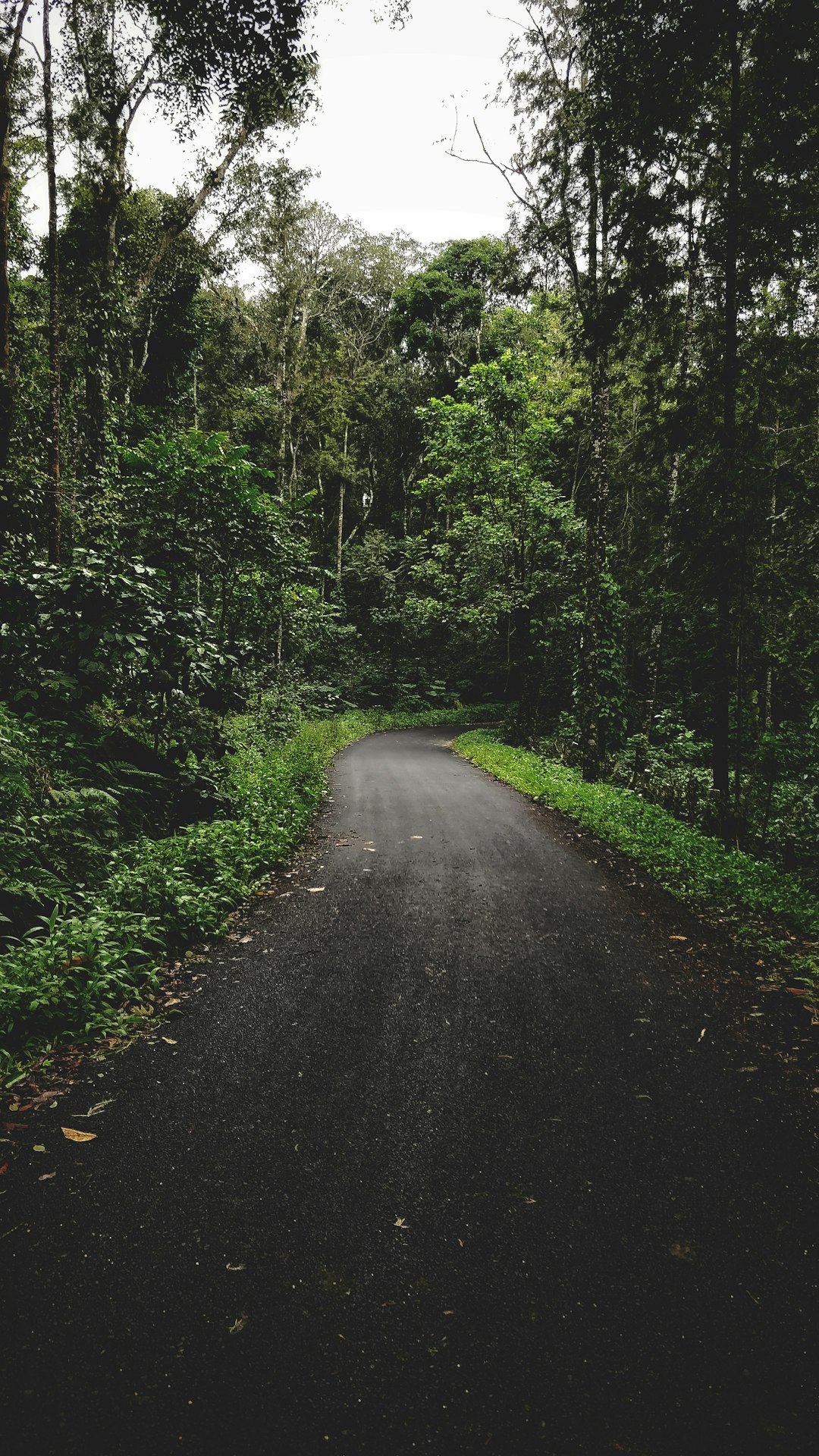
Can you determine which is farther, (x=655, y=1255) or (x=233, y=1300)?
(x=655, y=1255)

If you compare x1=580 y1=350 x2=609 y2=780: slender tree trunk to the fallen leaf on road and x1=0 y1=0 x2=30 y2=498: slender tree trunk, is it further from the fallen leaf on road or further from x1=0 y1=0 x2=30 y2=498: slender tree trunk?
the fallen leaf on road

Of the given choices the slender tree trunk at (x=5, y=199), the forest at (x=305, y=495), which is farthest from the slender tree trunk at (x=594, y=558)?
the slender tree trunk at (x=5, y=199)

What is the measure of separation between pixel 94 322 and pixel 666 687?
18.2 metres

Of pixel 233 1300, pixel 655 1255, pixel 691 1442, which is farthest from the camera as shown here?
pixel 655 1255

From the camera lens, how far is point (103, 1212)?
90.9 inches

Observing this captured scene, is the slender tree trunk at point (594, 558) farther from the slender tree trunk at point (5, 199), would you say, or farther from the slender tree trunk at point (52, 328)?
the slender tree trunk at point (5, 199)

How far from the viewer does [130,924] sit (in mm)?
4344

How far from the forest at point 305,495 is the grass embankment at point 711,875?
1.56 feet

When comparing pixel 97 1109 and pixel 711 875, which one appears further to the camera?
pixel 711 875

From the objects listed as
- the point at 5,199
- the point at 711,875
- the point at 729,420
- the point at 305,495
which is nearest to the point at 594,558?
the point at 729,420

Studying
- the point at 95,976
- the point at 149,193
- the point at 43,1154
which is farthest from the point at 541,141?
the point at 43,1154

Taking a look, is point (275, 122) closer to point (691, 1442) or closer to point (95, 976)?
point (95, 976)

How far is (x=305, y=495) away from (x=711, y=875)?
9291mm

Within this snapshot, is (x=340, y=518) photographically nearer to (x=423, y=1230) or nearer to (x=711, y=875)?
(x=711, y=875)
